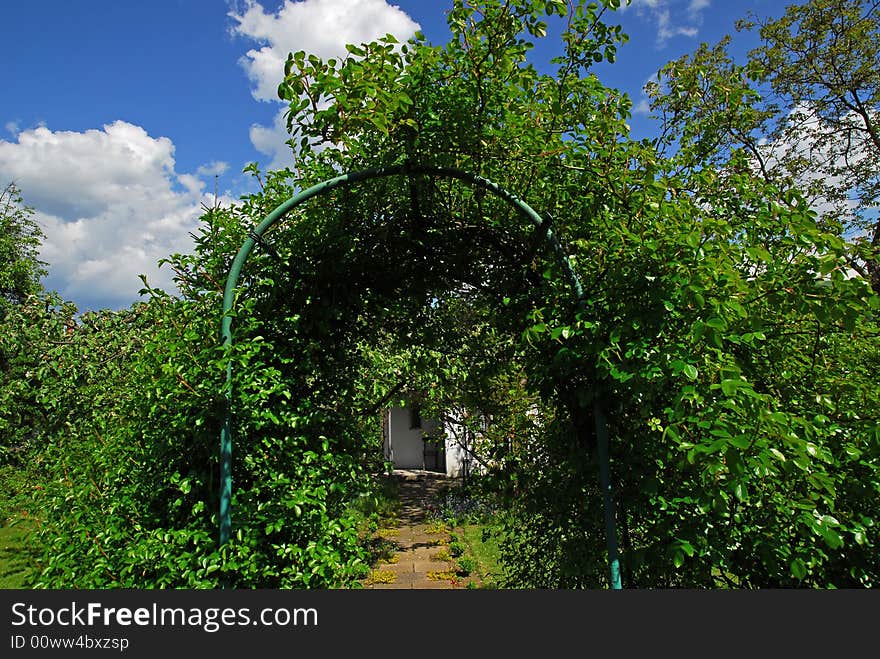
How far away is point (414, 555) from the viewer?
6684 mm

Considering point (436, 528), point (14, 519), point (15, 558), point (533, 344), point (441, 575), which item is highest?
point (533, 344)

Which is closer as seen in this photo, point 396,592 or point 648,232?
point 648,232

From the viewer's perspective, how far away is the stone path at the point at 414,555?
5.49 metres

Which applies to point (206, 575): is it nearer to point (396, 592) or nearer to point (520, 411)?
point (396, 592)

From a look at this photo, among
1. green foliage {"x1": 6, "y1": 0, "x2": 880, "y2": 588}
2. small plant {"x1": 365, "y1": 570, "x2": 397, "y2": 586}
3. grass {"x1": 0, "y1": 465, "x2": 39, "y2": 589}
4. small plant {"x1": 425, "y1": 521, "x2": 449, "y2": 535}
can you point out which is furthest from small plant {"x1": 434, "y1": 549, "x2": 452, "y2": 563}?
grass {"x1": 0, "y1": 465, "x2": 39, "y2": 589}

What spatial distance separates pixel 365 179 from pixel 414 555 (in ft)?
18.3

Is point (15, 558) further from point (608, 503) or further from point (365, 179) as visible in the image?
point (608, 503)

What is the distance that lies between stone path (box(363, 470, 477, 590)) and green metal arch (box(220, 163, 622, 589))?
162 centimetres

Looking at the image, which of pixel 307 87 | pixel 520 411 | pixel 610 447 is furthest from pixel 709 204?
pixel 307 87

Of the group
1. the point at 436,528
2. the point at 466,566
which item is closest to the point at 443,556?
the point at 466,566

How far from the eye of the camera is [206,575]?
221 centimetres

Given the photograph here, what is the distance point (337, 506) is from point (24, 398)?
4.59m

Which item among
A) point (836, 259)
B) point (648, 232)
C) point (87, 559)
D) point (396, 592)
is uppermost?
point (648, 232)

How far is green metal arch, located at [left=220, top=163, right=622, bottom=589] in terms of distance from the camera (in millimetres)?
2170
